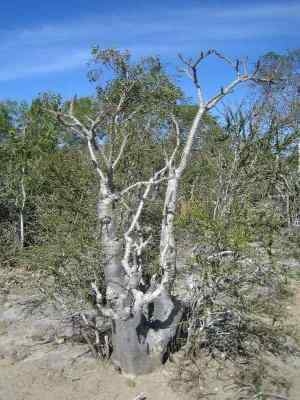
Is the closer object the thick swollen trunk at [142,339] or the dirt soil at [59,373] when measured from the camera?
the dirt soil at [59,373]

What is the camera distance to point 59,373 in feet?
16.5

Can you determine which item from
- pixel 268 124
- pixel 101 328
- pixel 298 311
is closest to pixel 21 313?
pixel 101 328

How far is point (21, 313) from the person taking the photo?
7.12m

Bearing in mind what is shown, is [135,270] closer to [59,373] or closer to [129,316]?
[129,316]

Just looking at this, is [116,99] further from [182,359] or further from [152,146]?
[182,359]

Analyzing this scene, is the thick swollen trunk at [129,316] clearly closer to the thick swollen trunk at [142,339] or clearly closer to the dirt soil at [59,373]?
the thick swollen trunk at [142,339]

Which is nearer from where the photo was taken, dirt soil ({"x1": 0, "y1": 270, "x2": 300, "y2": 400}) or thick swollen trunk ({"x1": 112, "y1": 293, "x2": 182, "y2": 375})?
dirt soil ({"x1": 0, "y1": 270, "x2": 300, "y2": 400})

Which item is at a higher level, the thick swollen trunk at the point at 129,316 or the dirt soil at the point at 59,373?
the thick swollen trunk at the point at 129,316

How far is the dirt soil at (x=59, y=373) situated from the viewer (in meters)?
4.60

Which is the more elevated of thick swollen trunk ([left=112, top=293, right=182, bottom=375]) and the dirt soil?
thick swollen trunk ([left=112, top=293, right=182, bottom=375])

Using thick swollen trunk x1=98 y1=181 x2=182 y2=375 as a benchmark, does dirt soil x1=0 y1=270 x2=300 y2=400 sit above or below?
below

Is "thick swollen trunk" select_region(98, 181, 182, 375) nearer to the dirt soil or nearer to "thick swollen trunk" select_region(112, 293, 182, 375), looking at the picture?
"thick swollen trunk" select_region(112, 293, 182, 375)

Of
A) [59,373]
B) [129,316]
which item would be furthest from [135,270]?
[59,373]

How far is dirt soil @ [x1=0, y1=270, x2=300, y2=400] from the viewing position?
4.60 m
